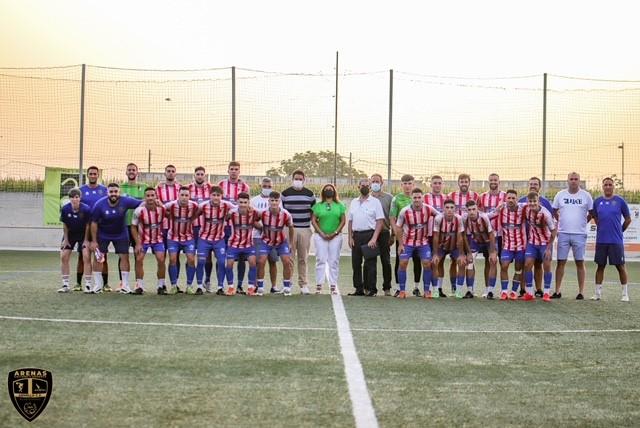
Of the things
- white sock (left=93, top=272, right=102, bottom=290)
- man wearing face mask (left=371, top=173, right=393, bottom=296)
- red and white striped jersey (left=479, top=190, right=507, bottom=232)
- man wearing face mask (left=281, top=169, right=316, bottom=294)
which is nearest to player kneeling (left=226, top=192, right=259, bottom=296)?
man wearing face mask (left=281, top=169, right=316, bottom=294)

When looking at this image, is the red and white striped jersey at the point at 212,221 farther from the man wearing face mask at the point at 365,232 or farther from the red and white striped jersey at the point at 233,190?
the man wearing face mask at the point at 365,232

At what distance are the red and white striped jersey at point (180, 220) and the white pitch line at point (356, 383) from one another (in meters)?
4.28

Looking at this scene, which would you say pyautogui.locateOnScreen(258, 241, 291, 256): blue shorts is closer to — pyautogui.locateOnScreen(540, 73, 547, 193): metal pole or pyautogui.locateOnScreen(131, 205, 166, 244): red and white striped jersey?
pyautogui.locateOnScreen(131, 205, 166, 244): red and white striped jersey

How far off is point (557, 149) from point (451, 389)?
59.6 ft

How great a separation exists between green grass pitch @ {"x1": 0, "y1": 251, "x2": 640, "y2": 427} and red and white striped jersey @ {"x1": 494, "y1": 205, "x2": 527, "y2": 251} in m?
1.82

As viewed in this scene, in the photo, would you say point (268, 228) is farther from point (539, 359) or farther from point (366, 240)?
point (539, 359)

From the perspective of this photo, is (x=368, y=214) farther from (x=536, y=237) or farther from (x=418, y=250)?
(x=536, y=237)

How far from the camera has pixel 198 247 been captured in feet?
42.0

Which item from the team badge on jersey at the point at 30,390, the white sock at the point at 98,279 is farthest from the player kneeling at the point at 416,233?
the team badge on jersey at the point at 30,390

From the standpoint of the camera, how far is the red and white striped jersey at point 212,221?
12727 millimetres

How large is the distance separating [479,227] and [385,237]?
145 centimetres

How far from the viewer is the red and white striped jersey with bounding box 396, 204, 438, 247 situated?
12883 mm

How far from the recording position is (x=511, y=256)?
43.0 ft

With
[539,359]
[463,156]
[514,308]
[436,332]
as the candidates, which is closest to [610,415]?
[539,359]
